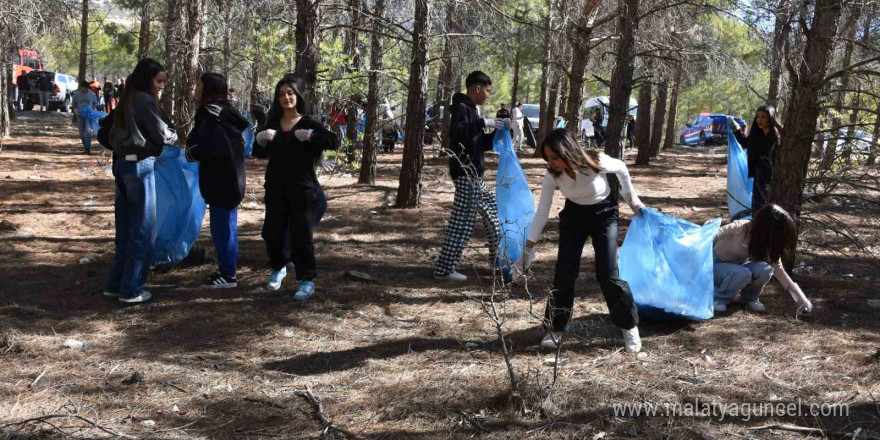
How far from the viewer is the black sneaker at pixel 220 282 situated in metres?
5.71

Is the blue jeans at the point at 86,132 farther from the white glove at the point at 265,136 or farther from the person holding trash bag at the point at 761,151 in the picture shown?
the person holding trash bag at the point at 761,151

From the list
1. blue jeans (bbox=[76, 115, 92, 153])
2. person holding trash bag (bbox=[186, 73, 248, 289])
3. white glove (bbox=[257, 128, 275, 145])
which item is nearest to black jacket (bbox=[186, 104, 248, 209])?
person holding trash bag (bbox=[186, 73, 248, 289])

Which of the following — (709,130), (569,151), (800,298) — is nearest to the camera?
(569,151)

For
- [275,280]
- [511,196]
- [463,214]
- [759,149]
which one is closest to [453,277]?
[463,214]

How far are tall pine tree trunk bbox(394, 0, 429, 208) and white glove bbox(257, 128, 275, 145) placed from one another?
366 centimetres

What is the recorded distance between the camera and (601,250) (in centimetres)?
435

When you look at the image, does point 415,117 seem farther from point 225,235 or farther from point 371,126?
point 225,235

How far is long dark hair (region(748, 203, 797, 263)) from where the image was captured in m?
4.95

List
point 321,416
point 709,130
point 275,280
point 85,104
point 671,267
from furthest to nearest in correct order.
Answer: point 709,130
point 85,104
point 275,280
point 671,267
point 321,416

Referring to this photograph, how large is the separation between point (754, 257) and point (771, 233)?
0.27 meters

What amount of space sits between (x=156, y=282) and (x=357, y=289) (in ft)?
4.87

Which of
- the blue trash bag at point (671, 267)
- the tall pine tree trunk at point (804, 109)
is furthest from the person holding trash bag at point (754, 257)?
the tall pine tree trunk at point (804, 109)

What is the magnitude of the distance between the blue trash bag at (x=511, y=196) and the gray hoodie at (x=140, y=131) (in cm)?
239

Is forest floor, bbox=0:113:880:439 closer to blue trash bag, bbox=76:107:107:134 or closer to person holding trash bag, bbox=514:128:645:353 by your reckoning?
person holding trash bag, bbox=514:128:645:353
